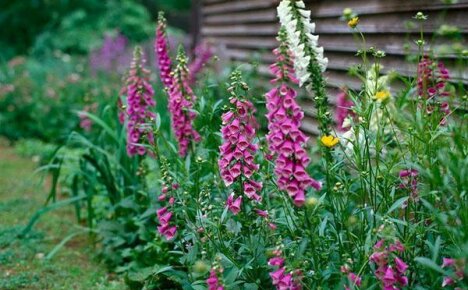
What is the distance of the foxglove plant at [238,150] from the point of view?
93.9 inches

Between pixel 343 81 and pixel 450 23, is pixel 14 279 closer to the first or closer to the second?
pixel 450 23

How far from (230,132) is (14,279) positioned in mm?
1771

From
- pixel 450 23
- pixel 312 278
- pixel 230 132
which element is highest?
pixel 450 23

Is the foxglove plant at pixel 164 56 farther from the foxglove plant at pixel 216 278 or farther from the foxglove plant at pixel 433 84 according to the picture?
the foxglove plant at pixel 216 278

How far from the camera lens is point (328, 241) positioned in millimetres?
2521

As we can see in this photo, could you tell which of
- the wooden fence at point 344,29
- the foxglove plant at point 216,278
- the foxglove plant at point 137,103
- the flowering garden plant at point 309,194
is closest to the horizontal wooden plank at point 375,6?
the wooden fence at point 344,29

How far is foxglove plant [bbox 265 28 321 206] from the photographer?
2174 millimetres

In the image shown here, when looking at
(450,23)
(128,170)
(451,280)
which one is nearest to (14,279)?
(128,170)

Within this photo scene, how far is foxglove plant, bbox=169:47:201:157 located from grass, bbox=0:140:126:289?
84cm

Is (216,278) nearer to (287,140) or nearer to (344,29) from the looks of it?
(287,140)

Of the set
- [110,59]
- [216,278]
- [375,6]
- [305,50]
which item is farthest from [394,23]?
[110,59]

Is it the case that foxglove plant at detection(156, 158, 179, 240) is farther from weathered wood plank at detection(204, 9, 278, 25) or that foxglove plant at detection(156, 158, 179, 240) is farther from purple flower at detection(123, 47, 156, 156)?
weathered wood plank at detection(204, 9, 278, 25)

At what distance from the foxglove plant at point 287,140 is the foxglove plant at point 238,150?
17 centimetres

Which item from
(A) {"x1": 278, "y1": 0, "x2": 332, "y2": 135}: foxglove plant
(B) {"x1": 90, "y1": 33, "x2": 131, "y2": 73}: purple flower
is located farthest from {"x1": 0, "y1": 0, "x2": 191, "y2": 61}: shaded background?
(A) {"x1": 278, "y1": 0, "x2": 332, "y2": 135}: foxglove plant
